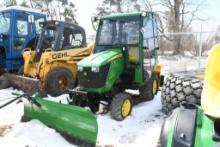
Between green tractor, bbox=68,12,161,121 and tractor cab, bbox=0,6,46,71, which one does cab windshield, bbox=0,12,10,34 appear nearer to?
tractor cab, bbox=0,6,46,71

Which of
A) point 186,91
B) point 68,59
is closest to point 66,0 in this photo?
point 68,59

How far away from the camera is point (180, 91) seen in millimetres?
4160

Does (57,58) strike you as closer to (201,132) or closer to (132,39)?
(132,39)

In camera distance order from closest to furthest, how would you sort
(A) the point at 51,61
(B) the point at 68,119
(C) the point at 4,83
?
(B) the point at 68,119, (A) the point at 51,61, (C) the point at 4,83

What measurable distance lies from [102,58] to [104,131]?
134 centimetres

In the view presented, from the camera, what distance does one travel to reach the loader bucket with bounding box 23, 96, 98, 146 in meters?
4.12

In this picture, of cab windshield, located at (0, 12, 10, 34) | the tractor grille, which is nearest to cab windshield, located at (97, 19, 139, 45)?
the tractor grille

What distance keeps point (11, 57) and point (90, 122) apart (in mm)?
5519

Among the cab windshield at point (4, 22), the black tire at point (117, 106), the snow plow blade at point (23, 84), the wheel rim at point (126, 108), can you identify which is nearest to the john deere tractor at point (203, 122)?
the black tire at point (117, 106)

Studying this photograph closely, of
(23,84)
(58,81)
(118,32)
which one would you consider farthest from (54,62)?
(118,32)

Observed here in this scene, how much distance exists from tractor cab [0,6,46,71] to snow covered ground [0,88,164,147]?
335 centimetres

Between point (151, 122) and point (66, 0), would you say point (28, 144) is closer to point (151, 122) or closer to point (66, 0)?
point (151, 122)

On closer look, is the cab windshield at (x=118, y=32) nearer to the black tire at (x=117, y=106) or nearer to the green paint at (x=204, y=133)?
the black tire at (x=117, y=106)

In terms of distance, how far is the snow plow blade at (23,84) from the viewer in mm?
6824
